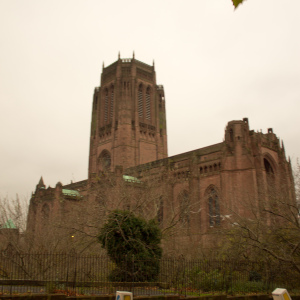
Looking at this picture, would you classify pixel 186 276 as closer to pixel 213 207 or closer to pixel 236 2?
pixel 236 2

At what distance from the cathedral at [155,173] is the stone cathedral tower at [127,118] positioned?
15cm

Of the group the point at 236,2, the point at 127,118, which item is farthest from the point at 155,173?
the point at 236,2

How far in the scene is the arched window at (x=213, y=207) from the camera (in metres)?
37.5

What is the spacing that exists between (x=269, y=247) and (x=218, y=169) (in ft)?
61.6

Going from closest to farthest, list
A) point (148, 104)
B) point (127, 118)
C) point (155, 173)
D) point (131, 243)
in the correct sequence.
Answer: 1. point (131, 243)
2. point (155, 173)
3. point (127, 118)
4. point (148, 104)

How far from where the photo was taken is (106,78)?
205 feet

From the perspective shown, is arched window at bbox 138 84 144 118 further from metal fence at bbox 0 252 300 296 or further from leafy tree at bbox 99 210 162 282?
metal fence at bbox 0 252 300 296

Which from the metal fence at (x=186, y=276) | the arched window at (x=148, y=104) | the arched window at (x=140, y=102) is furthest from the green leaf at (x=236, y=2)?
the arched window at (x=148, y=104)

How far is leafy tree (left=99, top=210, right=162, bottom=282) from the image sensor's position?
16797 millimetres

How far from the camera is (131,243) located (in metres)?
17.9

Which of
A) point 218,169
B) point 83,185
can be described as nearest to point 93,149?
point 83,185

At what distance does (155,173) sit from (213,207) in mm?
8760

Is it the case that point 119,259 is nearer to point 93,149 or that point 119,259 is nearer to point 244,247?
point 244,247

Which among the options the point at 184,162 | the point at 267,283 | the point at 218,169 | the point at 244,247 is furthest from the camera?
the point at 184,162
